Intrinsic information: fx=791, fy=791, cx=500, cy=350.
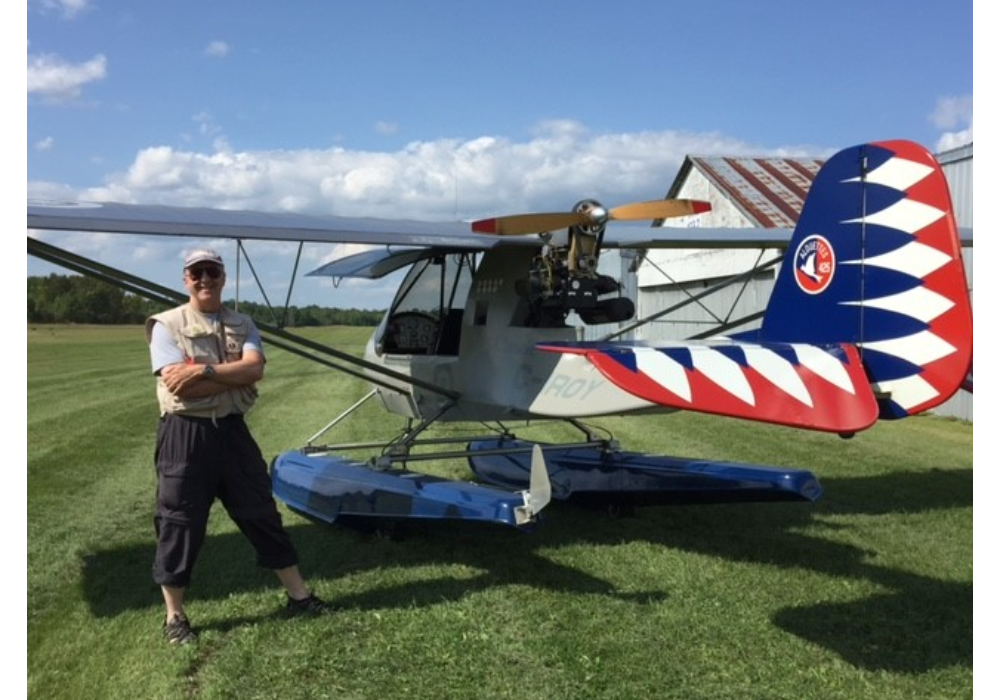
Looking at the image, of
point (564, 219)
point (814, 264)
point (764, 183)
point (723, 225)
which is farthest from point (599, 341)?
point (764, 183)

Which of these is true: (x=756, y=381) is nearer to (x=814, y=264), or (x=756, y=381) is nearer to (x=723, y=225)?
(x=814, y=264)

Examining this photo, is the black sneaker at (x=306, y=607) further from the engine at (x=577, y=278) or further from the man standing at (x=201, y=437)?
the engine at (x=577, y=278)

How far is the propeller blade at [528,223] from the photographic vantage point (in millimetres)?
5672

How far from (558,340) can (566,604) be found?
230cm

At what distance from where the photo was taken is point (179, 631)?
14.5 feet

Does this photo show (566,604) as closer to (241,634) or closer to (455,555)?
(455,555)

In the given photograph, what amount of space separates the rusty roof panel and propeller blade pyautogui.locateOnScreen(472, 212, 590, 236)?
46.5 feet

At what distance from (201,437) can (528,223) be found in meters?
2.64

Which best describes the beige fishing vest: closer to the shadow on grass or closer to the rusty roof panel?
the shadow on grass

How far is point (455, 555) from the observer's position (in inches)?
237

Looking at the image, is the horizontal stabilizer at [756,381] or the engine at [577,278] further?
the engine at [577,278]

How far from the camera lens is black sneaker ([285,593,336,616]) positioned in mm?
4804

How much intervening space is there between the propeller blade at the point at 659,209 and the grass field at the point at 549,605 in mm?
2548

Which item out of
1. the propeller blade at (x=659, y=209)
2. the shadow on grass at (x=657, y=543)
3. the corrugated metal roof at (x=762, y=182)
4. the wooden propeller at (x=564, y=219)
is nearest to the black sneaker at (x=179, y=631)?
the shadow on grass at (x=657, y=543)
